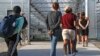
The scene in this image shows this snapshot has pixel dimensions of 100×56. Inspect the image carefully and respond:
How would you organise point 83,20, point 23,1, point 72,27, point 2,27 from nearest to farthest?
point 2,27, point 72,27, point 83,20, point 23,1

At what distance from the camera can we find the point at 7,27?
992 cm

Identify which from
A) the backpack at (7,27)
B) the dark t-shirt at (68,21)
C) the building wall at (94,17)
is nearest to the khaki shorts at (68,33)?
the dark t-shirt at (68,21)

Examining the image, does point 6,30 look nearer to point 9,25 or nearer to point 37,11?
point 9,25

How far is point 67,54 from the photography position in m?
13.7

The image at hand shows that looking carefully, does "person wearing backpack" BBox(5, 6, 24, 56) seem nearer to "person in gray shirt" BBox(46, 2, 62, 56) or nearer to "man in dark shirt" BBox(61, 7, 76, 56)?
"person in gray shirt" BBox(46, 2, 62, 56)

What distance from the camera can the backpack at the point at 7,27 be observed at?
387 inches

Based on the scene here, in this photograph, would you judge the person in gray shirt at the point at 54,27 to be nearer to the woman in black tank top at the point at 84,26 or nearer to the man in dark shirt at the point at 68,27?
the man in dark shirt at the point at 68,27

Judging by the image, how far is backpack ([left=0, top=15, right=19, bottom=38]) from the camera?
32.2 ft

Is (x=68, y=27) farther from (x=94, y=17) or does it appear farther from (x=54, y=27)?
(x=94, y=17)

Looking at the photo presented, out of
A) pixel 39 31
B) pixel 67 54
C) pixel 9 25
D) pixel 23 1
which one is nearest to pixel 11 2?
pixel 23 1

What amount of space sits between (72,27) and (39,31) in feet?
33.4

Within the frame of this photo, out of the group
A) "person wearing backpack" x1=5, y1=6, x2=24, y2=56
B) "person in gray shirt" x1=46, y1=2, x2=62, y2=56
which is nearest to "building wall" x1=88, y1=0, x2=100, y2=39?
"person in gray shirt" x1=46, y1=2, x2=62, y2=56

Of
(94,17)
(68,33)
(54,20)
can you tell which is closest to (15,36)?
(54,20)

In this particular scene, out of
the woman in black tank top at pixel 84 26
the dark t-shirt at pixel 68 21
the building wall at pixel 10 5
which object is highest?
the building wall at pixel 10 5
